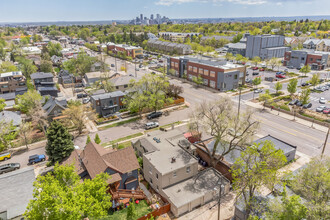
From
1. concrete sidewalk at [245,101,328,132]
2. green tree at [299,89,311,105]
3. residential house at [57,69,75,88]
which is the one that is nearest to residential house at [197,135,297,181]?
concrete sidewalk at [245,101,328,132]

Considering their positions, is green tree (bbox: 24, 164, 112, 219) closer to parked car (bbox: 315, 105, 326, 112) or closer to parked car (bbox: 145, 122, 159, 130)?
parked car (bbox: 145, 122, 159, 130)

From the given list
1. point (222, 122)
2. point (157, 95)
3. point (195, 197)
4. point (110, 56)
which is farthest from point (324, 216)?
point (110, 56)

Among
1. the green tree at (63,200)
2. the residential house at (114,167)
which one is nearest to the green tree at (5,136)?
the residential house at (114,167)

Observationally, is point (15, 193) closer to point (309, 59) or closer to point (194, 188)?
point (194, 188)

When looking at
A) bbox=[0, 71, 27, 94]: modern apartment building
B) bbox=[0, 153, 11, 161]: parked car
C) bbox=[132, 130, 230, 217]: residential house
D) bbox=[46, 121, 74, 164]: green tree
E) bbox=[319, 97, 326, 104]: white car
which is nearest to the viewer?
bbox=[132, 130, 230, 217]: residential house

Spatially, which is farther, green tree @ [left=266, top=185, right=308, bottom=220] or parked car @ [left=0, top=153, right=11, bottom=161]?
parked car @ [left=0, top=153, right=11, bottom=161]

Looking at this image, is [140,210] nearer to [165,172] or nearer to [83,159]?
[165,172]

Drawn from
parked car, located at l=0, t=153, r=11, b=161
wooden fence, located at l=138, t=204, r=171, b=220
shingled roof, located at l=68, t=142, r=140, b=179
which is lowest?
parked car, located at l=0, t=153, r=11, b=161
